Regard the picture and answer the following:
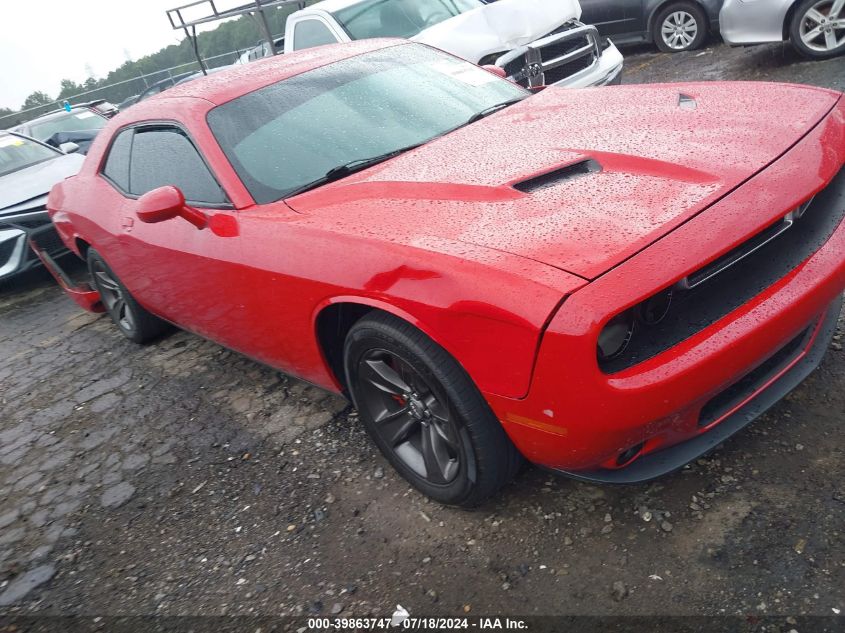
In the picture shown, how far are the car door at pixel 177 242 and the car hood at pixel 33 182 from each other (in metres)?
3.19

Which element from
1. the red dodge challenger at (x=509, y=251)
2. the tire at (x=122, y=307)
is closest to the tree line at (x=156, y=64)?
the tire at (x=122, y=307)

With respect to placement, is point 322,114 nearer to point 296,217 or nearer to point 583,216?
point 296,217

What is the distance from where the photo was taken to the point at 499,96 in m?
3.33

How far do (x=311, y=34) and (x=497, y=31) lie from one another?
2087 mm

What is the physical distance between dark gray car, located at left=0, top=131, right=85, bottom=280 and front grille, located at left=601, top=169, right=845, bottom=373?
5132 mm

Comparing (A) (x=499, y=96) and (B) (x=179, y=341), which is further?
(B) (x=179, y=341)

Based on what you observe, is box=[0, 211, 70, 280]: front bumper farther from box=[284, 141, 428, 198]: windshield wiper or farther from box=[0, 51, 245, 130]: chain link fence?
box=[0, 51, 245, 130]: chain link fence

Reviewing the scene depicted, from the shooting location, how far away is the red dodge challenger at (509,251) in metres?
1.82

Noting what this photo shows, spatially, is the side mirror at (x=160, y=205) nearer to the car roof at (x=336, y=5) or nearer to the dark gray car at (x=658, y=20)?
the car roof at (x=336, y=5)

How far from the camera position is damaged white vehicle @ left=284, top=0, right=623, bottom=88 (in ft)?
19.7

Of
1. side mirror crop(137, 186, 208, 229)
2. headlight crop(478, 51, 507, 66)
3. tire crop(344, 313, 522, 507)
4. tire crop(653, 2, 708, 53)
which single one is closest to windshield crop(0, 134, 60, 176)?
headlight crop(478, 51, 507, 66)

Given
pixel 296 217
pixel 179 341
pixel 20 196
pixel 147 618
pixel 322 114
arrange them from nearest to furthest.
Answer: pixel 147 618, pixel 296 217, pixel 322 114, pixel 179 341, pixel 20 196

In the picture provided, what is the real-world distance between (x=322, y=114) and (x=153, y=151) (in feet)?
3.29

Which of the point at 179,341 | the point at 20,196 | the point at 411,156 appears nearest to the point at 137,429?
the point at 179,341
